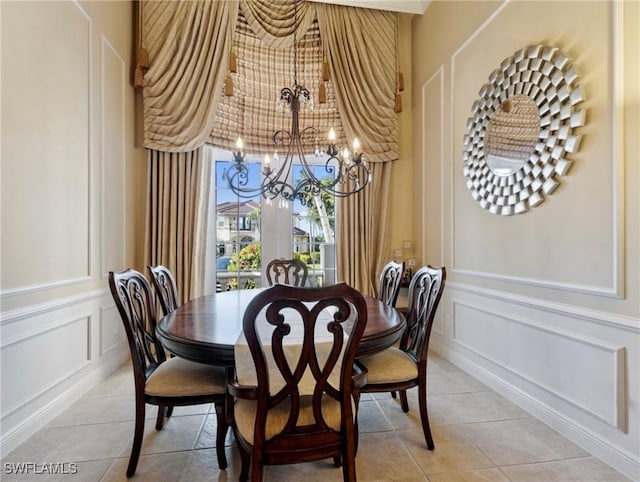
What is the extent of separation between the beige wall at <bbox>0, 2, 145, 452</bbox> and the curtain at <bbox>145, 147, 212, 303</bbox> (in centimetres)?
21

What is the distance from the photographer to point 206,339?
1.51 metres

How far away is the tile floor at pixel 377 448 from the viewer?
167cm

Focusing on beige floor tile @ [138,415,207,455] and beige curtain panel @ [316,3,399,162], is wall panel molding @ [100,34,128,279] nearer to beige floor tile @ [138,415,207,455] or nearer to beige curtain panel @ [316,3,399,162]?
beige floor tile @ [138,415,207,455]

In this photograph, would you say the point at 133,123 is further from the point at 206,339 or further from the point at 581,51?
the point at 581,51

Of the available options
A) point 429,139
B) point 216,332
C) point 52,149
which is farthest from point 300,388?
point 429,139

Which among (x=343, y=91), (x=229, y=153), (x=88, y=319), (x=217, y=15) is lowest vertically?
(x=88, y=319)

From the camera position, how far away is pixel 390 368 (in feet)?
6.15

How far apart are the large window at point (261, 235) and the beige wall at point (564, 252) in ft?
4.51

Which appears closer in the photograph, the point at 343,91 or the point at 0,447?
the point at 0,447

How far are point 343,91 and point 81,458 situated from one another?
3.65 m

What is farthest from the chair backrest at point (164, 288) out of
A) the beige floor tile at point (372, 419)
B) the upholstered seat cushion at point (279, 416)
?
the beige floor tile at point (372, 419)

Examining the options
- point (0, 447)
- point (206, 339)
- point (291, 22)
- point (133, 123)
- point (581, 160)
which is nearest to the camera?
point (206, 339)

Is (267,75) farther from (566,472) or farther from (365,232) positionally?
(566,472)

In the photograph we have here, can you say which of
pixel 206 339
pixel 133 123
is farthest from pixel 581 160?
pixel 133 123
